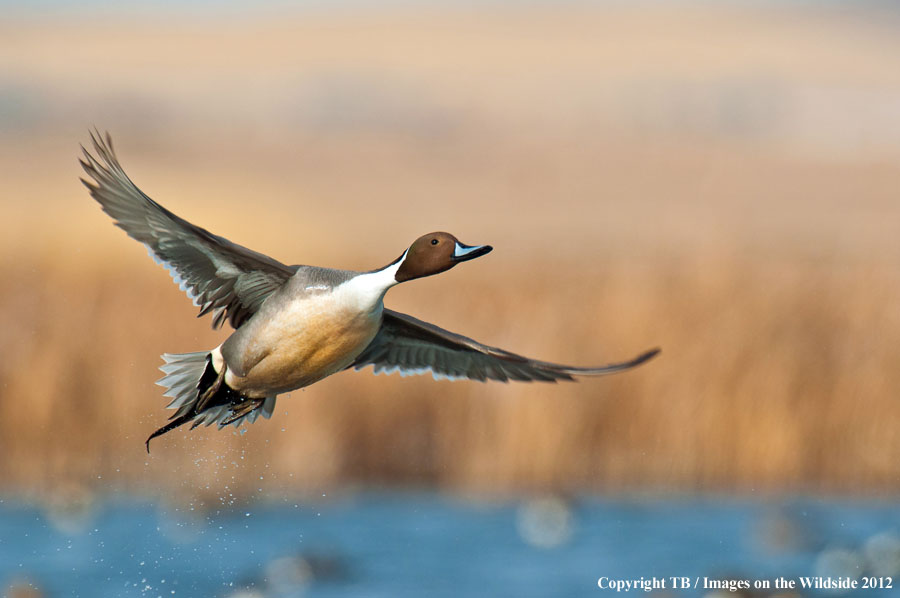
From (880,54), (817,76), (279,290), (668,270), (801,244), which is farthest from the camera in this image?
(880,54)

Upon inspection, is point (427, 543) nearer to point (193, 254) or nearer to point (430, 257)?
point (193, 254)

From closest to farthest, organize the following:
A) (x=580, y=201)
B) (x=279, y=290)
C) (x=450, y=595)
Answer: (x=279, y=290), (x=450, y=595), (x=580, y=201)

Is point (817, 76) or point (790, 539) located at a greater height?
point (817, 76)

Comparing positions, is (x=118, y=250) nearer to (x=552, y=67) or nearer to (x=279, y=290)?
(x=279, y=290)

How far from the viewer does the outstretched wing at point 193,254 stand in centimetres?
451

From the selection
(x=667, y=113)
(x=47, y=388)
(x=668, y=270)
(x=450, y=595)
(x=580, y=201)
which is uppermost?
(x=667, y=113)

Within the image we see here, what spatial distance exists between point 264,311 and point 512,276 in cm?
612

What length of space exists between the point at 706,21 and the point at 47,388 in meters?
80.3

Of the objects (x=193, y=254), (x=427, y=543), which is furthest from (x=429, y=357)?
(x=427, y=543)

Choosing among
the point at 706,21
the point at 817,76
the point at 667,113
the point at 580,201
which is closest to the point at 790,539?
the point at 580,201

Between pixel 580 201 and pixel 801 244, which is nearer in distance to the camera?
pixel 801 244

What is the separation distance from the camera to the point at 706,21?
84062 millimetres

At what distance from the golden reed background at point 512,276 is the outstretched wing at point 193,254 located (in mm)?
3491

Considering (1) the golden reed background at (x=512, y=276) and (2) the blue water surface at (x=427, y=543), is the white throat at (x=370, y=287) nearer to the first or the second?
(2) the blue water surface at (x=427, y=543)
